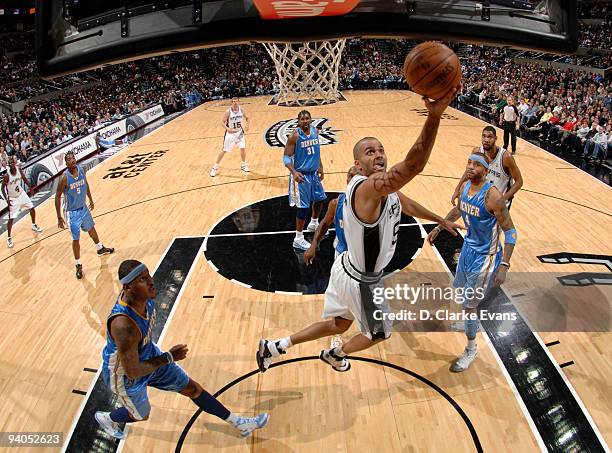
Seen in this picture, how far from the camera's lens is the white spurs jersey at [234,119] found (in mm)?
9999

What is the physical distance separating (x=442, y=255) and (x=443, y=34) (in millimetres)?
3728

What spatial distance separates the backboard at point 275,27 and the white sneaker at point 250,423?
2.65 meters

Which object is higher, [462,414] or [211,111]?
[211,111]

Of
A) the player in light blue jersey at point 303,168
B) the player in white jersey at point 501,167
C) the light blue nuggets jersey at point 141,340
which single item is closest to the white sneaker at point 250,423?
the light blue nuggets jersey at point 141,340

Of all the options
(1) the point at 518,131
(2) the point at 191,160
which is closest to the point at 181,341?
(2) the point at 191,160

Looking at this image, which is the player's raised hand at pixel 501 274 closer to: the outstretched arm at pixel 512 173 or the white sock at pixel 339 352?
the outstretched arm at pixel 512 173

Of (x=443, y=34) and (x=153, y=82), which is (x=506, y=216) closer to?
(x=443, y=34)

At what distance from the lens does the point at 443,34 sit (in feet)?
10.0

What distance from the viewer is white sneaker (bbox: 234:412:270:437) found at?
3414 mm

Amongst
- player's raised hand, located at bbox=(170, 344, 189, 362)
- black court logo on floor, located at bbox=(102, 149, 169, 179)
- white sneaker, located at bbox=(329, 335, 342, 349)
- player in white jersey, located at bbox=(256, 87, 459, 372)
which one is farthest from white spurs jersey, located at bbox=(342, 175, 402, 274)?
black court logo on floor, located at bbox=(102, 149, 169, 179)

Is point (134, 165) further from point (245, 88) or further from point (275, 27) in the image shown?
point (245, 88)

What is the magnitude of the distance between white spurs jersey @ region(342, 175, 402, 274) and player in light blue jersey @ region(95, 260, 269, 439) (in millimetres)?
1298

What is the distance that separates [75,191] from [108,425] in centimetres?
355

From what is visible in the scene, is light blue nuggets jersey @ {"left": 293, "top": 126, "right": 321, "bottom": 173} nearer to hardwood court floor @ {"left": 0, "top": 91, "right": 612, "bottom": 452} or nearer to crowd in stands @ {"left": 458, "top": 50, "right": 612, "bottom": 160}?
hardwood court floor @ {"left": 0, "top": 91, "right": 612, "bottom": 452}
